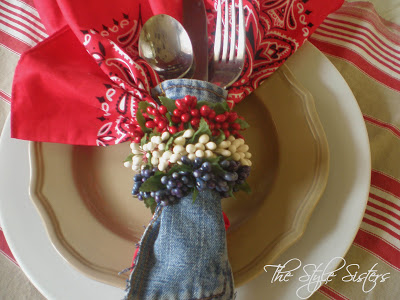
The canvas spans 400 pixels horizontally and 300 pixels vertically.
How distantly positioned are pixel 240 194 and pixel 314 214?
0.09 metres

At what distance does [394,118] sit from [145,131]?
1.28 ft

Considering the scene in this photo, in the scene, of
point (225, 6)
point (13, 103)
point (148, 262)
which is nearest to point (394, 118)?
point (225, 6)

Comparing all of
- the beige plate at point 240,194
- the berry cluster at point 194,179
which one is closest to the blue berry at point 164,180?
the berry cluster at point 194,179

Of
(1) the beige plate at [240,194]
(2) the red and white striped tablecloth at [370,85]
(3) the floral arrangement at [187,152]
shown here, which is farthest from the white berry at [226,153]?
(2) the red and white striped tablecloth at [370,85]

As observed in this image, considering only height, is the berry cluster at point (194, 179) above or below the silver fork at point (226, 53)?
below

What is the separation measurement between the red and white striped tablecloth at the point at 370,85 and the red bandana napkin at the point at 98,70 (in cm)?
15

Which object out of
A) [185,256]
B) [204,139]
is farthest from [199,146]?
[185,256]

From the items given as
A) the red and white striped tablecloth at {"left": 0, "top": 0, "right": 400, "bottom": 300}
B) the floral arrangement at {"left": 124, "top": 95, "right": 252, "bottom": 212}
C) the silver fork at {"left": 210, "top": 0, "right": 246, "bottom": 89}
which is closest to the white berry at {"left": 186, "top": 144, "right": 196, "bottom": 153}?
the floral arrangement at {"left": 124, "top": 95, "right": 252, "bottom": 212}

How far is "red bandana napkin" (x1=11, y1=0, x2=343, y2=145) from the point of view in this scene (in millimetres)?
398

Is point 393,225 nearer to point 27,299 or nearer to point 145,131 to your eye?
point 145,131

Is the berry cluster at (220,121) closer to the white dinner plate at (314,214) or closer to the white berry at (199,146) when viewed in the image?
the white berry at (199,146)

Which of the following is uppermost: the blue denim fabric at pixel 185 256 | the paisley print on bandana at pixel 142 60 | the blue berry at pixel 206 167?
the paisley print on bandana at pixel 142 60

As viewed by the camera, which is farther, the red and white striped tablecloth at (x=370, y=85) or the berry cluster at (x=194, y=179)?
the red and white striped tablecloth at (x=370, y=85)

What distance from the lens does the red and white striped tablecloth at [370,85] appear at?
45 centimetres
